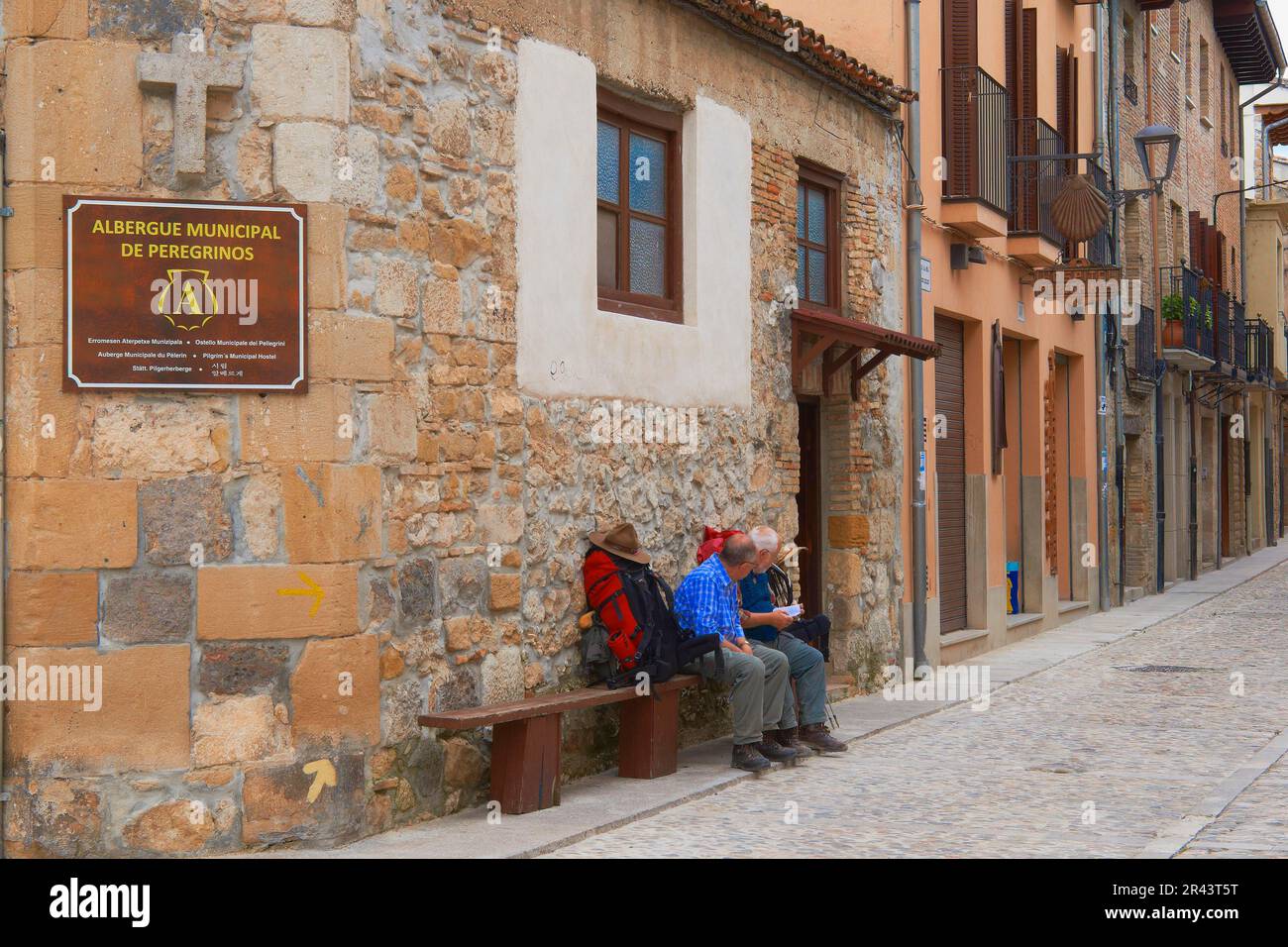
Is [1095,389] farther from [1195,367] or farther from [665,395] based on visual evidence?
[665,395]

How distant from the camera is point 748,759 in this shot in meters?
8.97

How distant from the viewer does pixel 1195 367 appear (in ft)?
84.1

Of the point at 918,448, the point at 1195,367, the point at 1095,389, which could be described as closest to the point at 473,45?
the point at 918,448

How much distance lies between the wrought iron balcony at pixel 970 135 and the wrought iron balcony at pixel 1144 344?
812cm

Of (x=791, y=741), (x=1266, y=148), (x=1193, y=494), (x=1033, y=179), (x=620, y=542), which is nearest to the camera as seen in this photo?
(x=620, y=542)

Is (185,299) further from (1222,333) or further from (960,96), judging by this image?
(1222,333)

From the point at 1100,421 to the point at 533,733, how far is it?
557 inches

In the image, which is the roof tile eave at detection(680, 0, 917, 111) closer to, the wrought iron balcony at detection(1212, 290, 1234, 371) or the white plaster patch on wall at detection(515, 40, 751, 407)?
the white plaster patch on wall at detection(515, 40, 751, 407)

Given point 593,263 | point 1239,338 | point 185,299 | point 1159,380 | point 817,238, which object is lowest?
point 185,299

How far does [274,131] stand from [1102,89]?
15887 mm

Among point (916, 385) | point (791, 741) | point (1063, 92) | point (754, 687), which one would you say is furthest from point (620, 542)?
point (1063, 92)

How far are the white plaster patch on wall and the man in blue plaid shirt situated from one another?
1122 millimetres

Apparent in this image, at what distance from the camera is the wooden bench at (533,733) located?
290 inches
